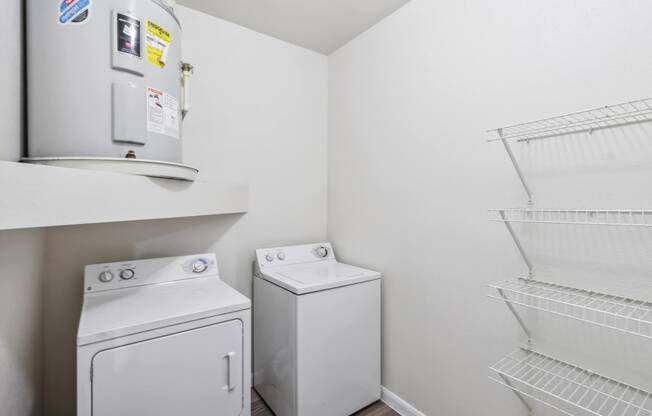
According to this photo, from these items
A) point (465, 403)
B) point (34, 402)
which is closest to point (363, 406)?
point (465, 403)

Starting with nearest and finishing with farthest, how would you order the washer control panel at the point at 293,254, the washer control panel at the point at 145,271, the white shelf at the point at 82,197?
the white shelf at the point at 82,197 → the washer control panel at the point at 145,271 → the washer control panel at the point at 293,254

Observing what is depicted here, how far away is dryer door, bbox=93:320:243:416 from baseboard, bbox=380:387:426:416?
106cm

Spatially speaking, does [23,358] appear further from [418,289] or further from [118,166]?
[418,289]

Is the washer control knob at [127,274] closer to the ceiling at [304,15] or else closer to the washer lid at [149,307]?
the washer lid at [149,307]

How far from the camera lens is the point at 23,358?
1282 mm

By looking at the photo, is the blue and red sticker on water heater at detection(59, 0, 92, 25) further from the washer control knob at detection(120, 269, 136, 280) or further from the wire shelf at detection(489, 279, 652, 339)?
the wire shelf at detection(489, 279, 652, 339)

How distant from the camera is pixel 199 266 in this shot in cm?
193

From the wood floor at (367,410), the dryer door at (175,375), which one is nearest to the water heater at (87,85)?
the dryer door at (175,375)

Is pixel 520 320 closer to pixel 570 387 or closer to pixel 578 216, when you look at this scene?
pixel 570 387

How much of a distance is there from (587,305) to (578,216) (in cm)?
35

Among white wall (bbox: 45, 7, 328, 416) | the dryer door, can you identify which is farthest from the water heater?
white wall (bbox: 45, 7, 328, 416)

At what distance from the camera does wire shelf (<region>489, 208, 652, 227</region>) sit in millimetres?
1120

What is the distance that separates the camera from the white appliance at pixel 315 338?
69.7 inches

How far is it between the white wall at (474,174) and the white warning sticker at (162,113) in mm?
1310
